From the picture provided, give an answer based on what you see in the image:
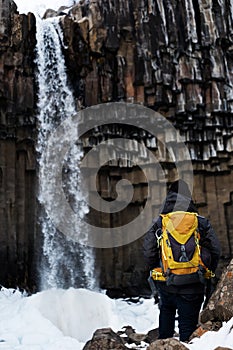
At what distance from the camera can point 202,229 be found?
4438mm

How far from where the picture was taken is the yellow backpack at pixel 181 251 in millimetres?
4246

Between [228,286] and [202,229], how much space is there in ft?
1.99

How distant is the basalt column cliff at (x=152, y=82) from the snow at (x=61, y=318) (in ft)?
7.95

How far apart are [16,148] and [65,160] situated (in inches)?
54.2

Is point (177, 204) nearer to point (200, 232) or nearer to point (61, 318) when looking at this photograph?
point (200, 232)

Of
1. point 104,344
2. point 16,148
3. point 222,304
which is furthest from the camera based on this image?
point 16,148

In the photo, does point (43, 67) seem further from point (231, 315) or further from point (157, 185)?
point (231, 315)

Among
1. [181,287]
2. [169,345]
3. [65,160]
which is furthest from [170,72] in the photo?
[169,345]

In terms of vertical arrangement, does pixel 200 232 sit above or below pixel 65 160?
below

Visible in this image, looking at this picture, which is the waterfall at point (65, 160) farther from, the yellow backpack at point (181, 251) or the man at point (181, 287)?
the yellow backpack at point (181, 251)

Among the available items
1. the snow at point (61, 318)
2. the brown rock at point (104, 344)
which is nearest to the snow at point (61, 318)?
the snow at point (61, 318)

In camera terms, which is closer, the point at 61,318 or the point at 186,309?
the point at 186,309

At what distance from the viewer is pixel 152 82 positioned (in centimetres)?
1222

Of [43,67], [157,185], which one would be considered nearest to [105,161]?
[157,185]
